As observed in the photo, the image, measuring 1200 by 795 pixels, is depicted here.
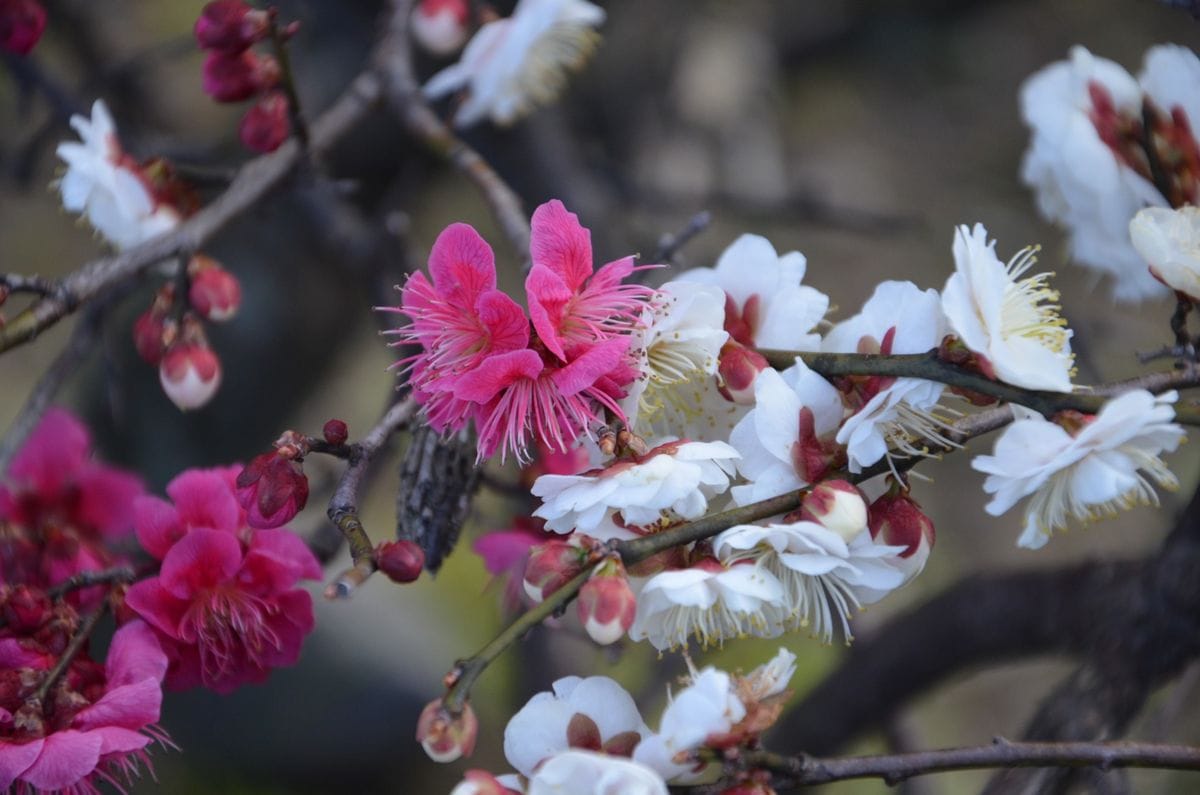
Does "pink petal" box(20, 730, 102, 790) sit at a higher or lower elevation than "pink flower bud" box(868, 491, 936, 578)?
higher

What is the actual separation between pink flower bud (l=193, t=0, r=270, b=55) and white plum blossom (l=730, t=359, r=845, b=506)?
414 mm

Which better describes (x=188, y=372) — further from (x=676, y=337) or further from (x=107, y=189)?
(x=676, y=337)

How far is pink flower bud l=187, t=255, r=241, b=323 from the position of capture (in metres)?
0.72

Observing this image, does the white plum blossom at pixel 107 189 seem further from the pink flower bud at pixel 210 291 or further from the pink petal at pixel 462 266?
the pink petal at pixel 462 266

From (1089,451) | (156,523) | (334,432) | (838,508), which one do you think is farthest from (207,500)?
(1089,451)

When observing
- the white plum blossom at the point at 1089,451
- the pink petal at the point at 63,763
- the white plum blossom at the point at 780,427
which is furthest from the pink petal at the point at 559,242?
the pink petal at the point at 63,763

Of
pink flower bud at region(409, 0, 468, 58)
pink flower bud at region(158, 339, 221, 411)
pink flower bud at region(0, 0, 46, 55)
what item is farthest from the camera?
pink flower bud at region(409, 0, 468, 58)

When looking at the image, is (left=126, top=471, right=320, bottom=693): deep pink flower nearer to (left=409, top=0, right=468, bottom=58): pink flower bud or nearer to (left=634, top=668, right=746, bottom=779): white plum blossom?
(left=634, top=668, right=746, bottom=779): white plum blossom

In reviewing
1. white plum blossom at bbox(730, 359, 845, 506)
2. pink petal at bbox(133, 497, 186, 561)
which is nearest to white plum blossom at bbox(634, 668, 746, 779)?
white plum blossom at bbox(730, 359, 845, 506)

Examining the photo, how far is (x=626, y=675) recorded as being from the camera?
5.12 ft

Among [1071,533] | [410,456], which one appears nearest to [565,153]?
[410,456]

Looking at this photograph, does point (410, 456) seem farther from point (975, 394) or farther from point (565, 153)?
point (565, 153)

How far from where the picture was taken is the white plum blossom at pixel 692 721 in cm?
46

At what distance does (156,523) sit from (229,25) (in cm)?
32
